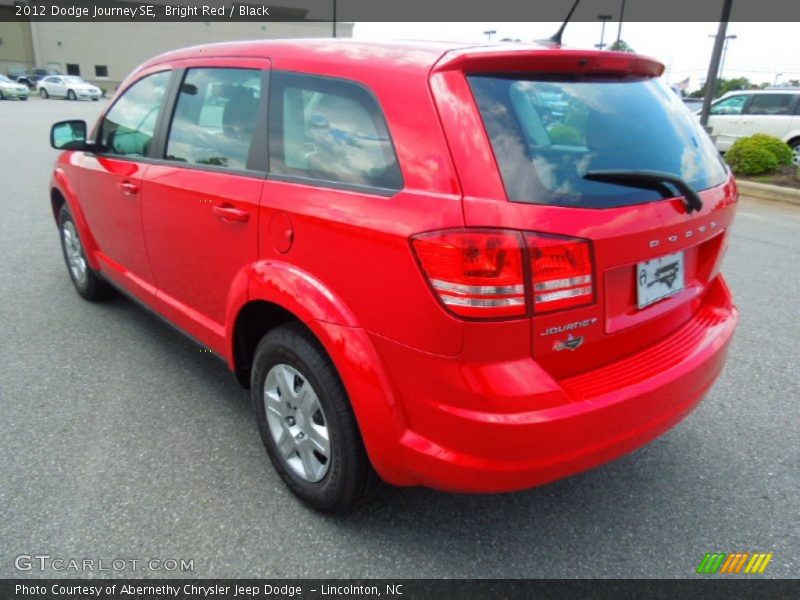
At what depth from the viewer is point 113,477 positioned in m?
2.56

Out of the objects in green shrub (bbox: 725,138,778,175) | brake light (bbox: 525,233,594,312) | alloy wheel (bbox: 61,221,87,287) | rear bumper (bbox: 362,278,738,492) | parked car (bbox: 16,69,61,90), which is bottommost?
parked car (bbox: 16,69,61,90)

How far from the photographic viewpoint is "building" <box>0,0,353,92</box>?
2443 inches

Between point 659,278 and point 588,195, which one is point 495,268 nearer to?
point 588,195

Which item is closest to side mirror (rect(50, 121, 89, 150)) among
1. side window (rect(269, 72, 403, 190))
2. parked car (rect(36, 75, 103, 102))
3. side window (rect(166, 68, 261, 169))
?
side window (rect(166, 68, 261, 169))

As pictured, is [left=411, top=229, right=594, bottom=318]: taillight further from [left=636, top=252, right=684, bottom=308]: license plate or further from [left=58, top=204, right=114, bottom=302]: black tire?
[left=58, top=204, right=114, bottom=302]: black tire

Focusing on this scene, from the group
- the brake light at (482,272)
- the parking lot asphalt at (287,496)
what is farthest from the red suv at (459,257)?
the parking lot asphalt at (287,496)

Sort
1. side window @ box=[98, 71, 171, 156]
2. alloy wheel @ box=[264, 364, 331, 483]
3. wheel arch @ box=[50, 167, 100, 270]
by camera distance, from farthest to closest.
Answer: wheel arch @ box=[50, 167, 100, 270] → side window @ box=[98, 71, 171, 156] → alloy wheel @ box=[264, 364, 331, 483]

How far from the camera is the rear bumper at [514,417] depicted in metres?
1.75

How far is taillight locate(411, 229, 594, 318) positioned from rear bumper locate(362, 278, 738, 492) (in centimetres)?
18

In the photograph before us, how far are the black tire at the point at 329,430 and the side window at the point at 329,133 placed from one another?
61 centimetres

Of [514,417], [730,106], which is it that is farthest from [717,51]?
[514,417]

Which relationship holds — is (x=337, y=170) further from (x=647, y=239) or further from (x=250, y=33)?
(x=250, y=33)

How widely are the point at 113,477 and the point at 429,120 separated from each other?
199 cm

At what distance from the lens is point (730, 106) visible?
564 inches
